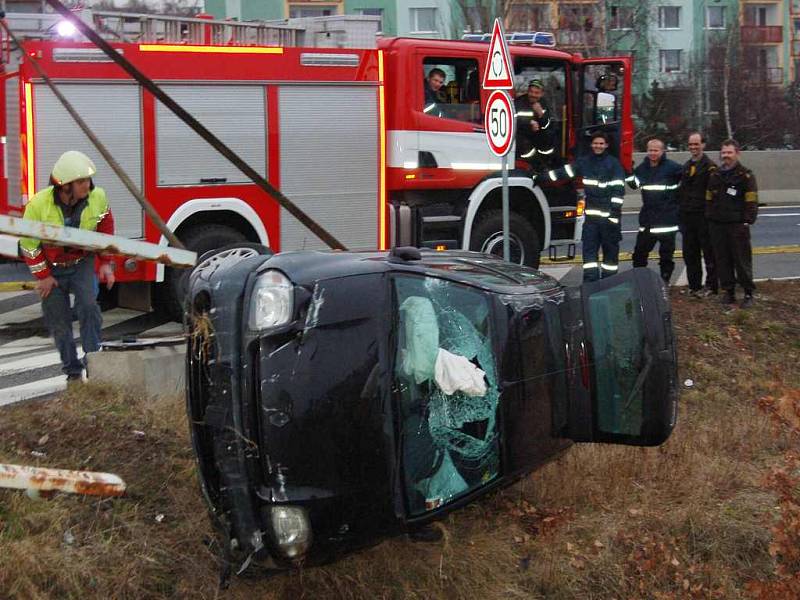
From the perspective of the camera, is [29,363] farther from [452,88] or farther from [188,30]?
[452,88]

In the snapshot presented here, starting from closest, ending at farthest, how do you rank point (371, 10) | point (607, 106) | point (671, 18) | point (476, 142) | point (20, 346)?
1. point (20, 346)
2. point (476, 142)
3. point (607, 106)
4. point (371, 10)
5. point (671, 18)

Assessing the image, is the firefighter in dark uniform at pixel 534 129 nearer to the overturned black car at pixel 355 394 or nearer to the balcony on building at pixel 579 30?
the overturned black car at pixel 355 394

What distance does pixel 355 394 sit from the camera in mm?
4008

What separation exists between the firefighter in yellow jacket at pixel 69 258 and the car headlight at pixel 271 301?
10.4ft

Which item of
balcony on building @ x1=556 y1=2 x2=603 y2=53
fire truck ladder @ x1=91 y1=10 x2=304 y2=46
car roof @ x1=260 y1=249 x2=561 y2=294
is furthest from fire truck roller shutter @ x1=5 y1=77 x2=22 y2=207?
balcony on building @ x1=556 y1=2 x2=603 y2=53

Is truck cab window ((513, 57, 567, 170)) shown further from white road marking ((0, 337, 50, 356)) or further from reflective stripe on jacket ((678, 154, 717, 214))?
white road marking ((0, 337, 50, 356))

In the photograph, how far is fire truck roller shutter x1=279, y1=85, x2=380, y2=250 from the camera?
36.0 feet

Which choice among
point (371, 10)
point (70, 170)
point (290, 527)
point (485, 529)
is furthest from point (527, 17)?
point (290, 527)

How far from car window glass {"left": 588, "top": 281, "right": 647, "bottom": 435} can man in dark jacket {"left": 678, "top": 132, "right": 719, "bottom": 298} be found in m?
6.21

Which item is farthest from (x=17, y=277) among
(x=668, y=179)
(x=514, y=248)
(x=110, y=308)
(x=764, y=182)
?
(x=764, y=182)

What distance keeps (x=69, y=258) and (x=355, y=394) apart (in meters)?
3.69

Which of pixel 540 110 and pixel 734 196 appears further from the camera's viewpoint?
pixel 540 110

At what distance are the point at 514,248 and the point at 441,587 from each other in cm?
769

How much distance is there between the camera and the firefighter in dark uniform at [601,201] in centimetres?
1088
